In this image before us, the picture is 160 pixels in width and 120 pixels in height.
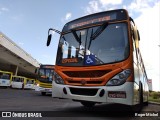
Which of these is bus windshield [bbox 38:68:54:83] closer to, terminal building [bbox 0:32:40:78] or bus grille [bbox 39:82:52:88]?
bus grille [bbox 39:82:52:88]

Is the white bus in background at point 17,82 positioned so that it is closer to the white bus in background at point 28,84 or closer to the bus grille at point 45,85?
the white bus in background at point 28,84

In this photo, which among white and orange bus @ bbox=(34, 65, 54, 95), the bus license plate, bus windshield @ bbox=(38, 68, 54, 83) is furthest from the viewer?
bus windshield @ bbox=(38, 68, 54, 83)

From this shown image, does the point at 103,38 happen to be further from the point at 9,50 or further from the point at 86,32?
the point at 9,50

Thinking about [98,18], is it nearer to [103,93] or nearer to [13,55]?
[103,93]

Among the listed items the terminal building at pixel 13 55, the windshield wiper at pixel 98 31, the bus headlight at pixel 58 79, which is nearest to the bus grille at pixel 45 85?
the bus headlight at pixel 58 79

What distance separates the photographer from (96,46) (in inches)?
312

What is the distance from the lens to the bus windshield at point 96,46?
24.7ft

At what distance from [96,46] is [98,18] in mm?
1087

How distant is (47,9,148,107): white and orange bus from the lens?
7.15 m

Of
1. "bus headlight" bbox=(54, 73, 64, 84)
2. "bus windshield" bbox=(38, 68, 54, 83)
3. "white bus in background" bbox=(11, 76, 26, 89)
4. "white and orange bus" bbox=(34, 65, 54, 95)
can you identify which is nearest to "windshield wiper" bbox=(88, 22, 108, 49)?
"bus headlight" bbox=(54, 73, 64, 84)

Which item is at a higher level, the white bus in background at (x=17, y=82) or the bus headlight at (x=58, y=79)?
the white bus in background at (x=17, y=82)

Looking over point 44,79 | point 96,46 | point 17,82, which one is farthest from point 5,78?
point 96,46

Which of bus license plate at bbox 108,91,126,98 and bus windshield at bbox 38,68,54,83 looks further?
bus windshield at bbox 38,68,54,83

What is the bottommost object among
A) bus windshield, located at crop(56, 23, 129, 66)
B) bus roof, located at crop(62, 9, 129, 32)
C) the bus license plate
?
the bus license plate
